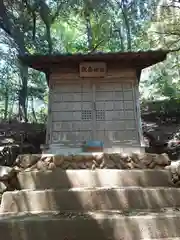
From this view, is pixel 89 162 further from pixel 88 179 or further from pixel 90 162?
pixel 88 179

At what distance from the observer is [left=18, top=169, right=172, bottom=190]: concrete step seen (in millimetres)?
4777

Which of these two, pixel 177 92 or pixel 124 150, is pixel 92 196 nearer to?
pixel 124 150

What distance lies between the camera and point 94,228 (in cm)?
345

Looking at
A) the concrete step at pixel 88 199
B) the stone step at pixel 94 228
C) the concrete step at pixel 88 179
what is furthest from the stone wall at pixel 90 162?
the stone step at pixel 94 228

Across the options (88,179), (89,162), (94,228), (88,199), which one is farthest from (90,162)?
(94,228)

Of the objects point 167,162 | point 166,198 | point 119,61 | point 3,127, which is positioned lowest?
point 166,198

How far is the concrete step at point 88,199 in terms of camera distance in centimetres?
419

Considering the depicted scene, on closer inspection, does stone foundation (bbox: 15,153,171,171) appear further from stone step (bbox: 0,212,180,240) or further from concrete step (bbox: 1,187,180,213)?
stone step (bbox: 0,212,180,240)

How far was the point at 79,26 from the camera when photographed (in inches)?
828

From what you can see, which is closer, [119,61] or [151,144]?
[119,61]

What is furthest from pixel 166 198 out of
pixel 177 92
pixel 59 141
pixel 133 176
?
pixel 177 92

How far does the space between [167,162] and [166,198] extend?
1165mm

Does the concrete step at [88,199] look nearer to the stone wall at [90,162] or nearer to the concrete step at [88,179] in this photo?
the concrete step at [88,179]

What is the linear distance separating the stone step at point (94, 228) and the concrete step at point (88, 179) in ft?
4.03
